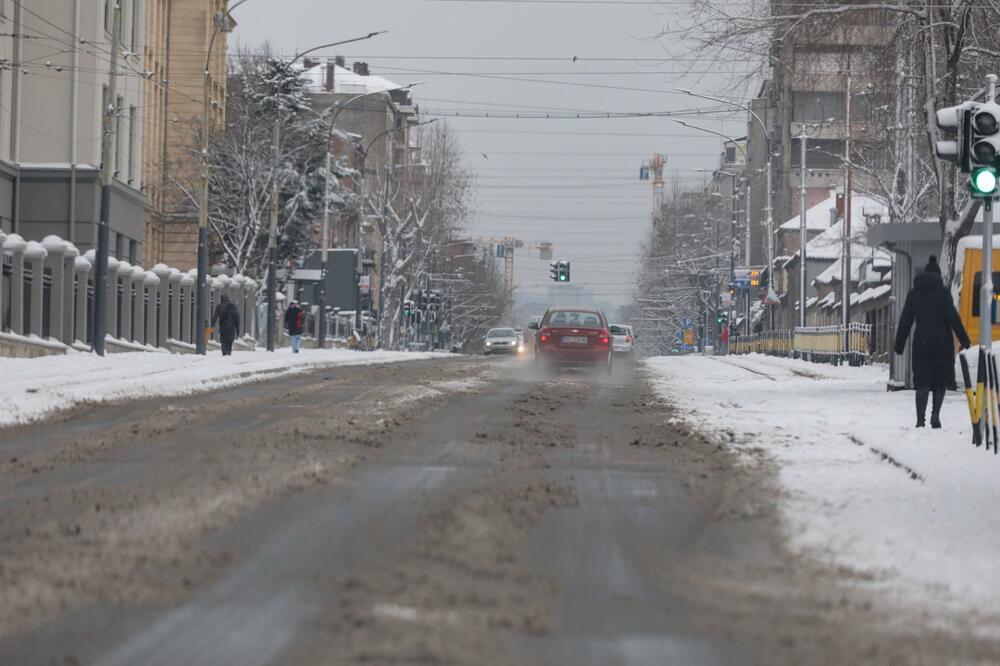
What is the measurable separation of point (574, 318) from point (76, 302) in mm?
13543

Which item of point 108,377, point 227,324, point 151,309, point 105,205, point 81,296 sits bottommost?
point 108,377

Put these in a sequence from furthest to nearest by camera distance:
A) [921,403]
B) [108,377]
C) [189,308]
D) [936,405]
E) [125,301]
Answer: [189,308] → [125,301] → [108,377] → [921,403] → [936,405]

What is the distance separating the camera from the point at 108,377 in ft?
99.6

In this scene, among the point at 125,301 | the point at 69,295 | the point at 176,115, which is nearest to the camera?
the point at 69,295

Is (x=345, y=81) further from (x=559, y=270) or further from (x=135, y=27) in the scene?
(x=135, y=27)

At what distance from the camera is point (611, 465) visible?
561 inches

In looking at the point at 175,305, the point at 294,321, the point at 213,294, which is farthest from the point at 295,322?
the point at 213,294

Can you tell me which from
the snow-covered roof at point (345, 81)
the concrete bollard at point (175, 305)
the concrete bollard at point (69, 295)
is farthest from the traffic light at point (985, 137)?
the snow-covered roof at point (345, 81)

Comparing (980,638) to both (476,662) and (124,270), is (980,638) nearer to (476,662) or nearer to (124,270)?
(476,662)

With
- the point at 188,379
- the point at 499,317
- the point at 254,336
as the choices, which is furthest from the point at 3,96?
the point at 499,317

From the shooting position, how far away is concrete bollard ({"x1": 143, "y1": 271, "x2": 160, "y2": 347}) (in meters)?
52.2

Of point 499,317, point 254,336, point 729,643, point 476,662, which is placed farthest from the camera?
point 499,317

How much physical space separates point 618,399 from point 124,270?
87.2ft

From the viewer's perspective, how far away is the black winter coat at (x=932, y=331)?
59.6 feet
